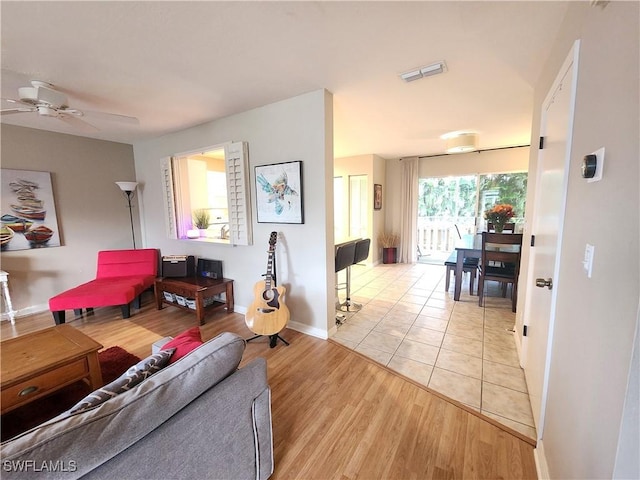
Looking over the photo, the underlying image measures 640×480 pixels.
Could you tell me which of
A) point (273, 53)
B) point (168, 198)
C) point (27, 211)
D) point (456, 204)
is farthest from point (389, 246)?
point (27, 211)

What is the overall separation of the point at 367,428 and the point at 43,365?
188 cm

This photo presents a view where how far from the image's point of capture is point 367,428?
1.54 meters

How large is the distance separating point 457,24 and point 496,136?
318 centimetres

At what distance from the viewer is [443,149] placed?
195 inches

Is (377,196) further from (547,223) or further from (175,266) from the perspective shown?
(547,223)

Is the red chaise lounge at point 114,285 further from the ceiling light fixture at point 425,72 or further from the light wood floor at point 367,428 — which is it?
the ceiling light fixture at point 425,72

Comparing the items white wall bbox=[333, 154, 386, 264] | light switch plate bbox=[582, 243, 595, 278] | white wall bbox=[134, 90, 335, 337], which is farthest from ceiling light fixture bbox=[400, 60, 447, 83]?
white wall bbox=[333, 154, 386, 264]

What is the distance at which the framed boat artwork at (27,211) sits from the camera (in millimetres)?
3051

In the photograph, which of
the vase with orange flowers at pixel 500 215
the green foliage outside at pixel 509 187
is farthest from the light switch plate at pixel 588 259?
the green foliage outside at pixel 509 187

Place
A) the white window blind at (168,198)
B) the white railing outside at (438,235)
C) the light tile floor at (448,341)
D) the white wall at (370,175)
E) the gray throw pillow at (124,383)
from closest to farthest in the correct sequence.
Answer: the gray throw pillow at (124,383) → the light tile floor at (448,341) → the white window blind at (168,198) → the white wall at (370,175) → the white railing outside at (438,235)

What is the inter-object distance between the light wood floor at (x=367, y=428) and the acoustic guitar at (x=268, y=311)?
0.21 meters

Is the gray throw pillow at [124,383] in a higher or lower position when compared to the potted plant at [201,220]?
lower

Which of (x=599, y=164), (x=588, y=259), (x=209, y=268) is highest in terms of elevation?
(x=599, y=164)

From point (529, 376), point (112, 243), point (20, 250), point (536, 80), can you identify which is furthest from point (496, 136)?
point (20, 250)
